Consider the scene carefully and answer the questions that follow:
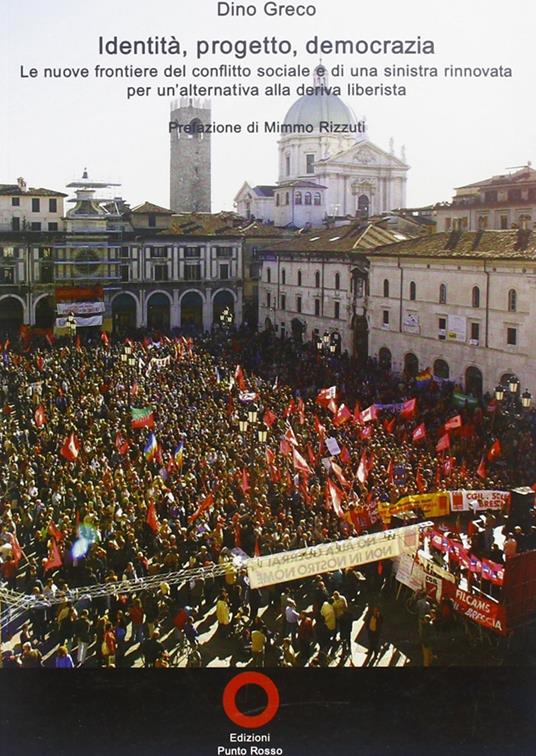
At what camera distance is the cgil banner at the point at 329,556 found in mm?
12594

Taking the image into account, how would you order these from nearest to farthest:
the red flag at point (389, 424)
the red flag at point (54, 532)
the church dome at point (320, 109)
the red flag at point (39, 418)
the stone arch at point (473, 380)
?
the church dome at point (320, 109) < the red flag at point (54, 532) < the red flag at point (389, 424) < the red flag at point (39, 418) < the stone arch at point (473, 380)

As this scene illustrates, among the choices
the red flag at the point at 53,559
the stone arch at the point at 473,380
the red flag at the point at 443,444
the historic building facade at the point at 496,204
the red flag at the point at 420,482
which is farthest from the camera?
the historic building facade at the point at 496,204

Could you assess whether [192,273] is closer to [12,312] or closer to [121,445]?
[12,312]

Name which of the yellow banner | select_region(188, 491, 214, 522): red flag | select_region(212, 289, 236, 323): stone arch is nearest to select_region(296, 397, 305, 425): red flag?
the yellow banner

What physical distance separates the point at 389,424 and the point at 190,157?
879cm

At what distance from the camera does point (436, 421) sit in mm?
23422

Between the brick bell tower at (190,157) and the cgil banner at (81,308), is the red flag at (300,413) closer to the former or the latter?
the brick bell tower at (190,157)

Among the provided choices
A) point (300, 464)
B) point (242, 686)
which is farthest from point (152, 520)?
point (242, 686)

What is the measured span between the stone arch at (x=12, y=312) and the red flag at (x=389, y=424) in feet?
71.6

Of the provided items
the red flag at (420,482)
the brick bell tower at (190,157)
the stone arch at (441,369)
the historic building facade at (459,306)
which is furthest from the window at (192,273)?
the red flag at (420,482)

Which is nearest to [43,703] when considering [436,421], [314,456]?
[314,456]

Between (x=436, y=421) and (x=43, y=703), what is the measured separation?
14.9 metres

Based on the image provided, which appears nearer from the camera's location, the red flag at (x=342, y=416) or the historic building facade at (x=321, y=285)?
the red flag at (x=342, y=416)

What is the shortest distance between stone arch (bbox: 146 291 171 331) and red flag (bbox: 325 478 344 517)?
90.3 ft
